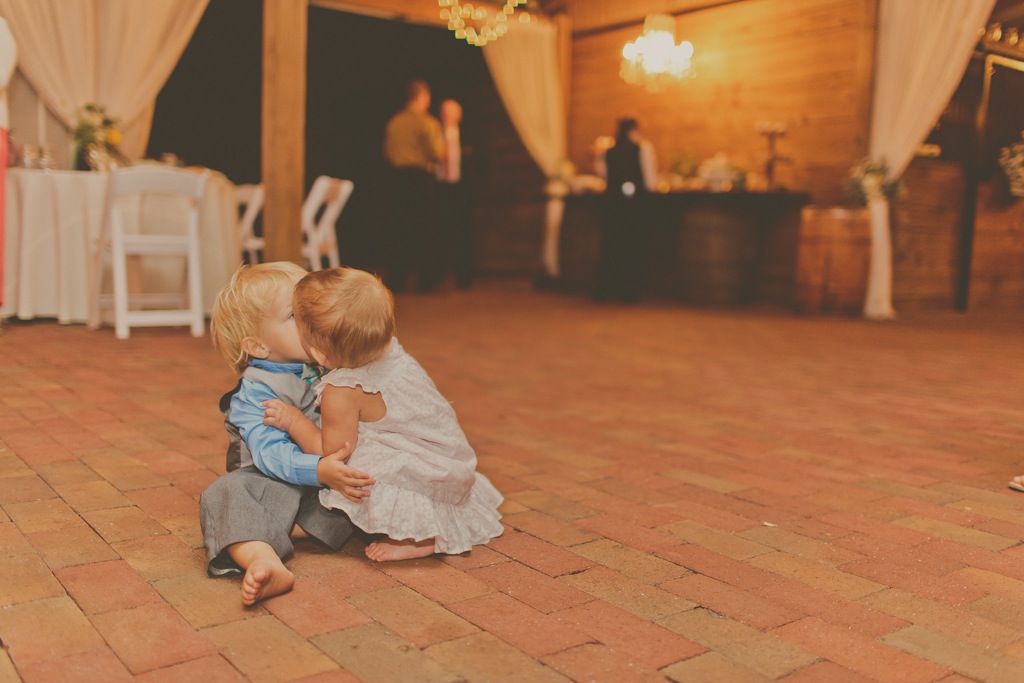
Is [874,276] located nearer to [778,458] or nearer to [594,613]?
[778,458]

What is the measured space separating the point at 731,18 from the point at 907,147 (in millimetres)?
2125

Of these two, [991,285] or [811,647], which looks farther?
[991,285]

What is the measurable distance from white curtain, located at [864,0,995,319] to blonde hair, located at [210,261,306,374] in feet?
19.7

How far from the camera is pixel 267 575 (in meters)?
1.51

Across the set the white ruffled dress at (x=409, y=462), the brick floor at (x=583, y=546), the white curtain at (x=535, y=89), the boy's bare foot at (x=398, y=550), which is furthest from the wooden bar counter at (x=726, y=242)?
the boy's bare foot at (x=398, y=550)

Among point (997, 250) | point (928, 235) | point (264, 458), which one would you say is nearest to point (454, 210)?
point (928, 235)

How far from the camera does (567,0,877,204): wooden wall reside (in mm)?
7301

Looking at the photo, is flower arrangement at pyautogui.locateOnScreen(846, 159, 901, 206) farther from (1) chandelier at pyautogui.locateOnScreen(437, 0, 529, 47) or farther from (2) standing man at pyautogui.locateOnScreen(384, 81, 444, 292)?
(1) chandelier at pyautogui.locateOnScreen(437, 0, 529, 47)

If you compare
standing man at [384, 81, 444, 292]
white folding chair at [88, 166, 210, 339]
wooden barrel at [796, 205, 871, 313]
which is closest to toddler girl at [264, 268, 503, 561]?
white folding chair at [88, 166, 210, 339]

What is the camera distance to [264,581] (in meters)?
1.51

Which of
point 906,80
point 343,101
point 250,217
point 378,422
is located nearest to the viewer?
point 378,422

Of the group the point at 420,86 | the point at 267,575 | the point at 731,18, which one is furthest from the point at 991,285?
the point at 267,575

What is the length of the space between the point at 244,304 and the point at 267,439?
0.27m

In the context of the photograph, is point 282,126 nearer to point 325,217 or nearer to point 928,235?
point 325,217
